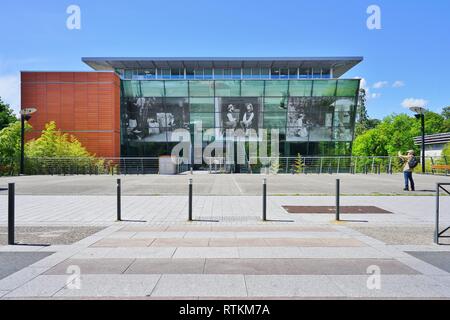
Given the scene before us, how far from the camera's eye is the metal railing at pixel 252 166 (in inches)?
1249

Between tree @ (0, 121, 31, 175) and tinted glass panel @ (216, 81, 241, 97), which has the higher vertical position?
tinted glass panel @ (216, 81, 241, 97)

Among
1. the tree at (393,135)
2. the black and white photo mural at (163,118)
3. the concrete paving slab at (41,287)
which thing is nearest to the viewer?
the concrete paving slab at (41,287)

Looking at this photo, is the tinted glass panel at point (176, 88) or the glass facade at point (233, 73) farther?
the glass facade at point (233, 73)

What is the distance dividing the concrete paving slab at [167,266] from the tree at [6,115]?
44.4m

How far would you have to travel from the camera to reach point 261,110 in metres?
38.3

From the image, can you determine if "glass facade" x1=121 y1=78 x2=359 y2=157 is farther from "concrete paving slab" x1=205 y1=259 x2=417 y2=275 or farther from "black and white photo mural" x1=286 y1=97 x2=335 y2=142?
"concrete paving slab" x1=205 y1=259 x2=417 y2=275

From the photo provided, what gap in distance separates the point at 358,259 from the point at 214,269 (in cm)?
235

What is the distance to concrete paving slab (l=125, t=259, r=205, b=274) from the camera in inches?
201

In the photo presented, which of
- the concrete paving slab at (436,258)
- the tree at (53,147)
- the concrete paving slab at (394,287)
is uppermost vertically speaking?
the tree at (53,147)

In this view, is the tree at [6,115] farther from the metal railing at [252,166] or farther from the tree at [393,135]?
the tree at [393,135]

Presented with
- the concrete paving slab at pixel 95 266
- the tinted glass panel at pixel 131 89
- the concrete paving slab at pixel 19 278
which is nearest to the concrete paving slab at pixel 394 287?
the concrete paving slab at pixel 95 266

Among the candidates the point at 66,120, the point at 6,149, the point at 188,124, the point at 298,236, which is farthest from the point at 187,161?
the point at 298,236

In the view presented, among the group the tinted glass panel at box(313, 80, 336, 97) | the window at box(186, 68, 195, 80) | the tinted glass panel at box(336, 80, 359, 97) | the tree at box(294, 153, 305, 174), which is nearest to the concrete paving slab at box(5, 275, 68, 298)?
the tree at box(294, 153, 305, 174)

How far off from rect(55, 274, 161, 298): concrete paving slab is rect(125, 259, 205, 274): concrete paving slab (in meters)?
0.23
